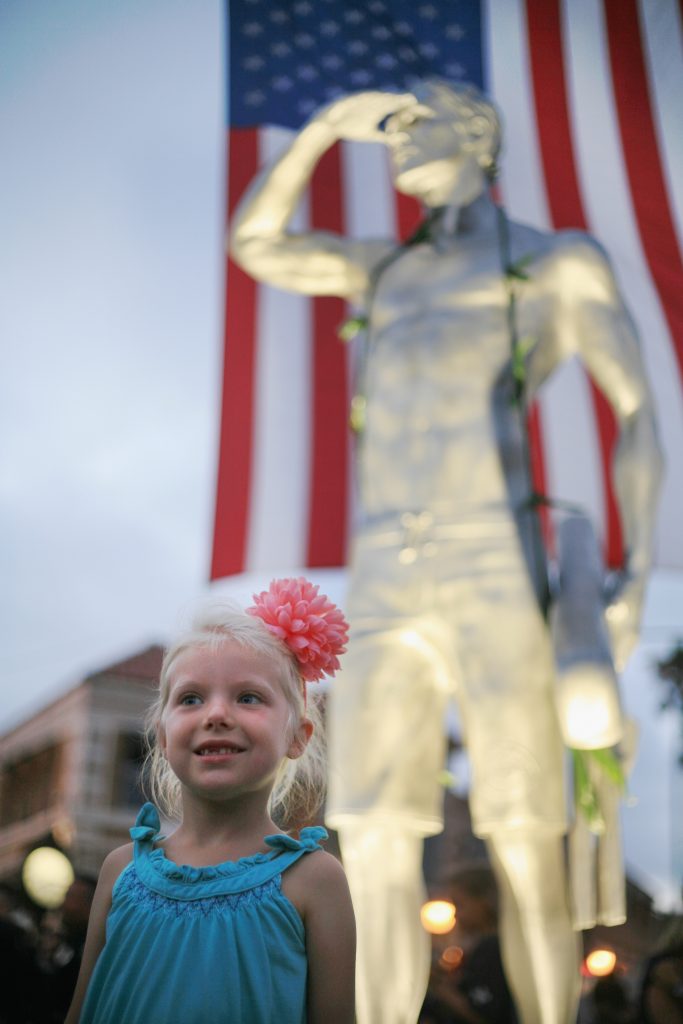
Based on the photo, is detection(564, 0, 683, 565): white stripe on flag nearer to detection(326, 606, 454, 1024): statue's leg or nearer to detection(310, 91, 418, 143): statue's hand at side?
detection(310, 91, 418, 143): statue's hand at side

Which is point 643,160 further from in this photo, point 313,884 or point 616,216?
point 313,884

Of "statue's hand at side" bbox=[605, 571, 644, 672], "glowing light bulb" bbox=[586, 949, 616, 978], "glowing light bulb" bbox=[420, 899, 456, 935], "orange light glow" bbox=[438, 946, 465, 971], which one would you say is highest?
"statue's hand at side" bbox=[605, 571, 644, 672]

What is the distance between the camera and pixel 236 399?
5.14 meters

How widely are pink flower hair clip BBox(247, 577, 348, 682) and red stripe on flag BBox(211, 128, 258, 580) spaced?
10.1ft

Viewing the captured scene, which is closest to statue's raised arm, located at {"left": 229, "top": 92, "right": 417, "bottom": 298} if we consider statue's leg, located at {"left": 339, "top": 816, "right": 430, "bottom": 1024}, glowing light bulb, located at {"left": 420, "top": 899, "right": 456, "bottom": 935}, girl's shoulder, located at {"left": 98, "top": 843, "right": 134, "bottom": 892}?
statue's leg, located at {"left": 339, "top": 816, "right": 430, "bottom": 1024}

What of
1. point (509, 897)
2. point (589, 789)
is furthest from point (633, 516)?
point (509, 897)

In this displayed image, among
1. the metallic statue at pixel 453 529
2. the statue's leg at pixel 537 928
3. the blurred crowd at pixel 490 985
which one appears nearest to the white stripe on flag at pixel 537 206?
the blurred crowd at pixel 490 985

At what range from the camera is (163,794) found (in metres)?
1.89

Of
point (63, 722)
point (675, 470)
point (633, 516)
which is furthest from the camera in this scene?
point (63, 722)

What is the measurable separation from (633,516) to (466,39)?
10.4 feet

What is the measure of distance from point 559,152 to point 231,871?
4.41 meters

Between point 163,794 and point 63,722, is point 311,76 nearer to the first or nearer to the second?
point 163,794

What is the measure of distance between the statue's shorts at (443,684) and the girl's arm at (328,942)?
1250mm

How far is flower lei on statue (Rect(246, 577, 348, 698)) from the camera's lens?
66.8 inches
